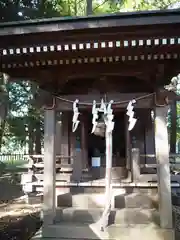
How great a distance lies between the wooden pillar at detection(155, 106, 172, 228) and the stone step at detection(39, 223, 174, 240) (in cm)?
19

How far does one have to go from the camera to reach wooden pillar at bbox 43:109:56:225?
511 centimetres

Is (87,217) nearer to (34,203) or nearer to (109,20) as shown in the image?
(109,20)

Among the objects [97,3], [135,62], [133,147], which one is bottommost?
[133,147]

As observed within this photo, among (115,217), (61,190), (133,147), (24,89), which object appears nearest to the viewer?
(115,217)

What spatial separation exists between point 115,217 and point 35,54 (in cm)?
340

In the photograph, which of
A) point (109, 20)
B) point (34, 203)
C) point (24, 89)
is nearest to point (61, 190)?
point (34, 203)

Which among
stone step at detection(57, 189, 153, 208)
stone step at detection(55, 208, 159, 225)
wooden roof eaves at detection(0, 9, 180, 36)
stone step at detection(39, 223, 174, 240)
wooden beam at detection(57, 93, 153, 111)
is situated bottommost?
stone step at detection(39, 223, 174, 240)

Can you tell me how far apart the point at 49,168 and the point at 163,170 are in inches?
84.7

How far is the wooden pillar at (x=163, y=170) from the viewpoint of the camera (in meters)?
4.79

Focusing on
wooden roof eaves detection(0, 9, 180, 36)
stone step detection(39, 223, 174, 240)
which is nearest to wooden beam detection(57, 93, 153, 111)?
wooden roof eaves detection(0, 9, 180, 36)

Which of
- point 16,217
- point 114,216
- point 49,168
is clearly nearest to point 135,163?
point 114,216

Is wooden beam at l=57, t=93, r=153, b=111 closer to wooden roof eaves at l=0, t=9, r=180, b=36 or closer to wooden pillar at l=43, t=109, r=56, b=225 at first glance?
wooden pillar at l=43, t=109, r=56, b=225

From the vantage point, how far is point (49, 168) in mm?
5152

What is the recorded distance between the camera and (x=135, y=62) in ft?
16.0
